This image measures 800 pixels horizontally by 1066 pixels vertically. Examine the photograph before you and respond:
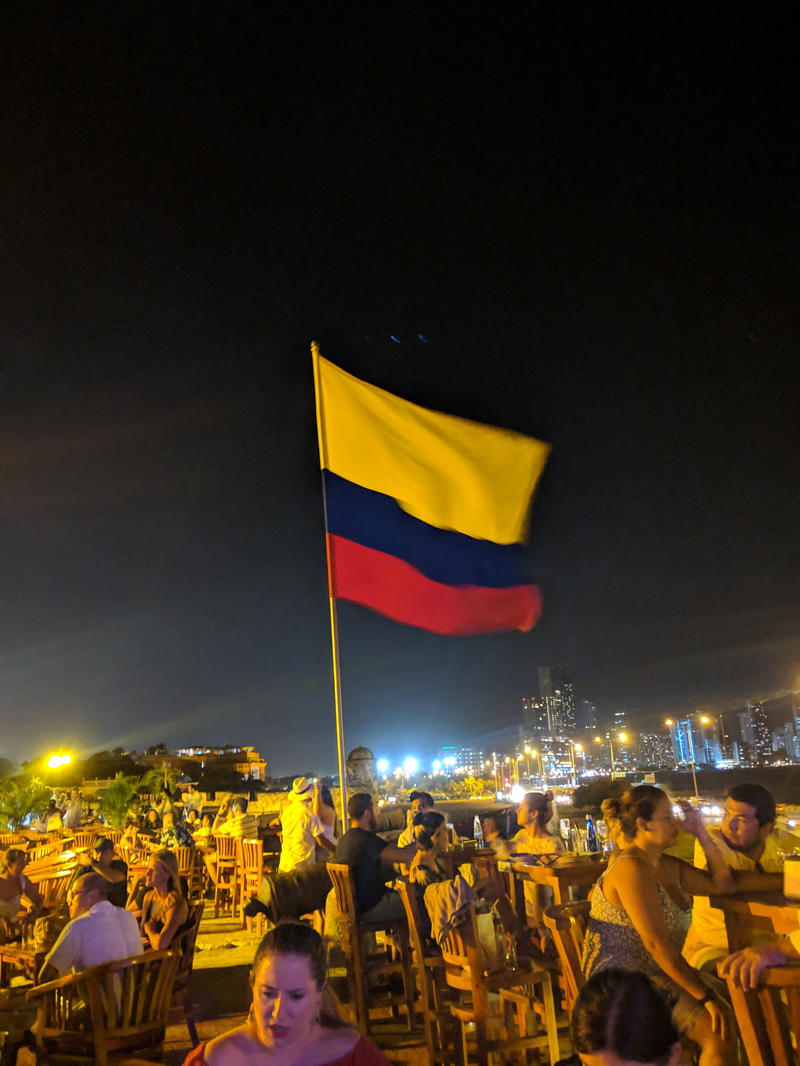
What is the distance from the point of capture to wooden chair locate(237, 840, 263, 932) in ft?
31.4

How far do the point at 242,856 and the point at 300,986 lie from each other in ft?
26.9

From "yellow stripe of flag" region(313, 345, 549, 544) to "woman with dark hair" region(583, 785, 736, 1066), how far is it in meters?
4.69

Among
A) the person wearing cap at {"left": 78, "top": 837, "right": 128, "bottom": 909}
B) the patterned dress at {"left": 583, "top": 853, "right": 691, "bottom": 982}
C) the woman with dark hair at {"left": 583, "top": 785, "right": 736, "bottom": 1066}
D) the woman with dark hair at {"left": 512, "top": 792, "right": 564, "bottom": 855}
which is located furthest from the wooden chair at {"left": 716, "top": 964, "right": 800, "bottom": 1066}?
the person wearing cap at {"left": 78, "top": 837, "right": 128, "bottom": 909}

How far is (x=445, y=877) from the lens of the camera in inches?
211

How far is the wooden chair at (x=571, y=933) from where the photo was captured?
3.93 metres

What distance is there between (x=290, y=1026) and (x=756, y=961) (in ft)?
5.06

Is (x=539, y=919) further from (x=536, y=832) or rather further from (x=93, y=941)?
(x=93, y=941)

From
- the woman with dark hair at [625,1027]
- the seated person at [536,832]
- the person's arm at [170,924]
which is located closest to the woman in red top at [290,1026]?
the woman with dark hair at [625,1027]

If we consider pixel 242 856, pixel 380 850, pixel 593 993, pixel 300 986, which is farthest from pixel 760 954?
pixel 242 856

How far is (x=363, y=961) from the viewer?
5613 millimetres

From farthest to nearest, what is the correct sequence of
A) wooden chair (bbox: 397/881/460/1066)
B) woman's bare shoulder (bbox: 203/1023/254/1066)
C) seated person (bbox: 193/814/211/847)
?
seated person (bbox: 193/814/211/847)
wooden chair (bbox: 397/881/460/1066)
woman's bare shoulder (bbox: 203/1023/254/1066)

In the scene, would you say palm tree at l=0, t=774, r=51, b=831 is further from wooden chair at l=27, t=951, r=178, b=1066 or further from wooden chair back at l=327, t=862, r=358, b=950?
wooden chair at l=27, t=951, r=178, b=1066

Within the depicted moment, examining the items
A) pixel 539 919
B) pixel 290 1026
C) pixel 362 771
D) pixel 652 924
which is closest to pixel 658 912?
pixel 652 924

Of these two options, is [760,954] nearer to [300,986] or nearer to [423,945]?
[300,986]
